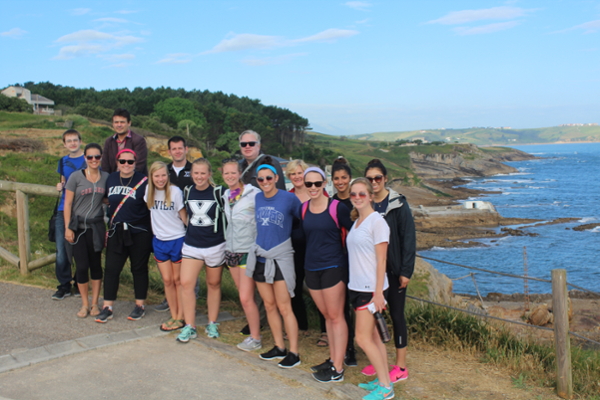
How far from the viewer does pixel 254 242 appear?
187 inches

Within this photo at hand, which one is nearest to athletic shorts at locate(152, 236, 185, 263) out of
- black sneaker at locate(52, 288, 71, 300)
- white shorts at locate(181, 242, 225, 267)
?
white shorts at locate(181, 242, 225, 267)

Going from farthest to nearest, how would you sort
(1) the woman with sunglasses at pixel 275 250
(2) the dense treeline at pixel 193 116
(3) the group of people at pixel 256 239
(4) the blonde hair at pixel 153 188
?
(2) the dense treeline at pixel 193 116 → (4) the blonde hair at pixel 153 188 → (1) the woman with sunglasses at pixel 275 250 → (3) the group of people at pixel 256 239

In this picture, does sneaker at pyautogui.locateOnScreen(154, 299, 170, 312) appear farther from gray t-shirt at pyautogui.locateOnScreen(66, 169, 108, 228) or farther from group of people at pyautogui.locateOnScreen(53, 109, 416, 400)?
gray t-shirt at pyautogui.locateOnScreen(66, 169, 108, 228)

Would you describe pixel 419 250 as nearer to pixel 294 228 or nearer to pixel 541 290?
pixel 541 290

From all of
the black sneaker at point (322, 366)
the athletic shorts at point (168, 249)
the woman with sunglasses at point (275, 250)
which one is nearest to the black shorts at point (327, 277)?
the woman with sunglasses at point (275, 250)

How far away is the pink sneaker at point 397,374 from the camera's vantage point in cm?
430

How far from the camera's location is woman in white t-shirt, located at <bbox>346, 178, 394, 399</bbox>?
12.7ft

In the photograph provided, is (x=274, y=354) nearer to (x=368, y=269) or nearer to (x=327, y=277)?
(x=327, y=277)

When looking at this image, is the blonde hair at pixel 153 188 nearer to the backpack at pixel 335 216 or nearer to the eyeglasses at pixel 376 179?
the backpack at pixel 335 216

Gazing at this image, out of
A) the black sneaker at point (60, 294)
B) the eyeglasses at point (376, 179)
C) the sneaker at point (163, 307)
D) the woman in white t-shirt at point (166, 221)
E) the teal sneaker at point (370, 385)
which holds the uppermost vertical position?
the eyeglasses at point (376, 179)

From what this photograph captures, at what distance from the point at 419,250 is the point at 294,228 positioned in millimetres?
32173

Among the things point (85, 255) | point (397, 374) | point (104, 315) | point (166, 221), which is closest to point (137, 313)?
point (104, 315)

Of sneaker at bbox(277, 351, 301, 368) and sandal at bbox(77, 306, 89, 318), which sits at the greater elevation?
sandal at bbox(77, 306, 89, 318)

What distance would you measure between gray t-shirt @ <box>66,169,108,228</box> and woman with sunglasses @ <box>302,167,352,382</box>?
8.21ft
